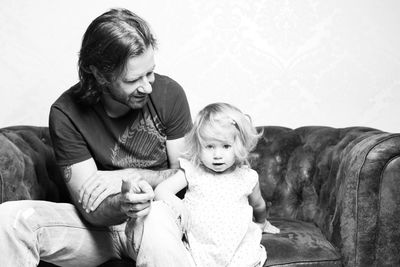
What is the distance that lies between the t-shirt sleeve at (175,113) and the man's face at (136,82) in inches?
5.8

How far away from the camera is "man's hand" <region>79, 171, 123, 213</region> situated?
187 centimetres

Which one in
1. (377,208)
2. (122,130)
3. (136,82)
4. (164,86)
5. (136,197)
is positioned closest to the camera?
(136,197)

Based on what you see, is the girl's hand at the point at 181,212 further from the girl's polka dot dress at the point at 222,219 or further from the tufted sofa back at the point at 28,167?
the tufted sofa back at the point at 28,167

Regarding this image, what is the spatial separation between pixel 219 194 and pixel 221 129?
261mm

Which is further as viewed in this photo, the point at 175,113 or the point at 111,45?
the point at 175,113

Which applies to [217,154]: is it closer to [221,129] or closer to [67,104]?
[221,129]

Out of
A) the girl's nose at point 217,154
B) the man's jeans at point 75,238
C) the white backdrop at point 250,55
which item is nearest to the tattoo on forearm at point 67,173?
the man's jeans at point 75,238

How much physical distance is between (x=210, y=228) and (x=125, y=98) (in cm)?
62

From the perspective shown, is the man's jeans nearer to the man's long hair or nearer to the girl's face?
the girl's face

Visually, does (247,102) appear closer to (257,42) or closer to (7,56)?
(257,42)

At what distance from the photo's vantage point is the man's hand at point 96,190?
1.87m

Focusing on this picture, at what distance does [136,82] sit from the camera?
6.97 ft

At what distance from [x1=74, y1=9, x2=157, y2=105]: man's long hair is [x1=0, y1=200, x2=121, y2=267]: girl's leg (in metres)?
0.53

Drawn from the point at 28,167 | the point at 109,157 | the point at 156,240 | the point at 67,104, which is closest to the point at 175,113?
the point at 109,157
